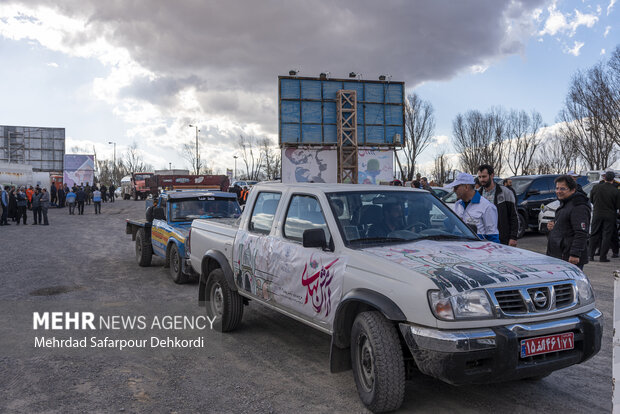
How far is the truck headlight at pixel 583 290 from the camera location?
3.59 meters

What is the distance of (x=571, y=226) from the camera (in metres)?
5.66

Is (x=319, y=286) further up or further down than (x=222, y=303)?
further up

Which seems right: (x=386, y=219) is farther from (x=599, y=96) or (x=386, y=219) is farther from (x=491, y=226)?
(x=599, y=96)

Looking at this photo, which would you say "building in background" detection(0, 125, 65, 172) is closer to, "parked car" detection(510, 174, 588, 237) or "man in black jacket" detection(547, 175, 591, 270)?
"parked car" detection(510, 174, 588, 237)

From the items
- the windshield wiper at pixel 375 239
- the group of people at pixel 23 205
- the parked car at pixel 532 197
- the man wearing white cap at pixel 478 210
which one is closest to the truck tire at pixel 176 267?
the man wearing white cap at pixel 478 210

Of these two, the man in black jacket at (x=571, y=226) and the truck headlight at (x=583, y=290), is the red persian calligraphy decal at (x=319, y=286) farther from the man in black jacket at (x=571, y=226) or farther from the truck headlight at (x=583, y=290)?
the man in black jacket at (x=571, y=226)

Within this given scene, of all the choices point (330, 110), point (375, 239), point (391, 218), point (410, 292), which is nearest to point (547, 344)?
point (410, 292)

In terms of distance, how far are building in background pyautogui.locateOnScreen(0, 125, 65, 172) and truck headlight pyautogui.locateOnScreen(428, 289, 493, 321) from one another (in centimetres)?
4661

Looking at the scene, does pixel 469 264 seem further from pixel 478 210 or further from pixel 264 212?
pixel 478 210

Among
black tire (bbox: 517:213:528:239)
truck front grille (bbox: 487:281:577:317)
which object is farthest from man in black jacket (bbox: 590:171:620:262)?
truck front grille (bbox: 487:281:577:317)

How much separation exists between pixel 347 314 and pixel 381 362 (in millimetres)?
564

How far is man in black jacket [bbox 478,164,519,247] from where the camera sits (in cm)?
644

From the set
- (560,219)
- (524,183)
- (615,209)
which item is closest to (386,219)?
(560,219)

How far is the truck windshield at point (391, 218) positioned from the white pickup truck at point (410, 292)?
1cm
